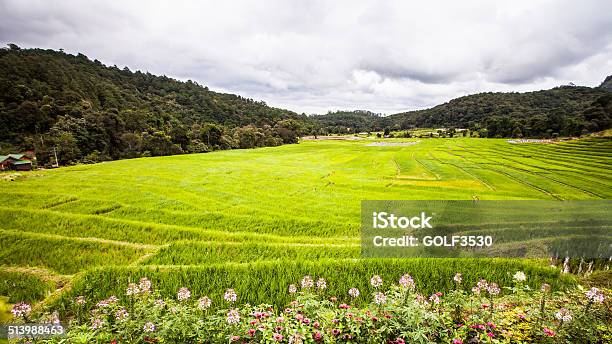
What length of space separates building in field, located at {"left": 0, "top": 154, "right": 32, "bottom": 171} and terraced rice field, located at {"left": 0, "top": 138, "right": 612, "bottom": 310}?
327 inches

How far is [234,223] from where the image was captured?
1041 cm

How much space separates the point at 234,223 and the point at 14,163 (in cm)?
2412

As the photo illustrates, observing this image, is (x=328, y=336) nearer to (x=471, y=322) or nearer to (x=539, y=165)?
(x=471, y=322)

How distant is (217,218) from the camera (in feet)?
35.4

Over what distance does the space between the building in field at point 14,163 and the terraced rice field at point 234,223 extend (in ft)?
27.3

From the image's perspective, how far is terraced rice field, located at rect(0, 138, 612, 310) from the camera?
6090 mm

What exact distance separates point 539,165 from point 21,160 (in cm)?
3877

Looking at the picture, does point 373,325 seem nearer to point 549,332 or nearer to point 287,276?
point 549,332

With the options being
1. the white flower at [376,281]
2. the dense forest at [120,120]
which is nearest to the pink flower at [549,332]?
the white flower at [376,281]

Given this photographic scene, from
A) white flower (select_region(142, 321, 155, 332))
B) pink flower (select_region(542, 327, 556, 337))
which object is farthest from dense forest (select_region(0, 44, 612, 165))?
white flower (select_region(142, 321, 155, 332))

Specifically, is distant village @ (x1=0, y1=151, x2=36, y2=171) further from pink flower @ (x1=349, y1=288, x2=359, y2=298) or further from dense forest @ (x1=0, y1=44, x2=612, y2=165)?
pink flower @ (x1=349, y1=288, x2=359, y2=298)

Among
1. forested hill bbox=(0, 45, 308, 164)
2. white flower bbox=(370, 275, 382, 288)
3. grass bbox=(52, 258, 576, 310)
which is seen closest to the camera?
white flower bbox=(370, 275, 382, 288)

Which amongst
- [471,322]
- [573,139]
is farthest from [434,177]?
[471,322]

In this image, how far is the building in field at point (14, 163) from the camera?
2005 cm
